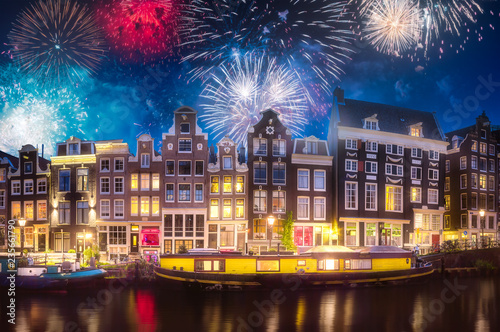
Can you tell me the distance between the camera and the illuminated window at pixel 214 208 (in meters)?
54.7

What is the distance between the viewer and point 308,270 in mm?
42938

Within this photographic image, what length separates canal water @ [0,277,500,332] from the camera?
31.3 meters

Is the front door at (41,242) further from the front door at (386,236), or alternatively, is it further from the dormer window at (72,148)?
the front door at (386,236)

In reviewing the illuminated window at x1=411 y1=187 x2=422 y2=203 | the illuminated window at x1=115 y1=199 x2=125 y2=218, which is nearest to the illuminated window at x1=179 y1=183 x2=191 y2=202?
the illuminated window at x1=115 y1=199 x2=125 y2=218

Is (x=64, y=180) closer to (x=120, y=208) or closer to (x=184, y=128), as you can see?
(x=120, y=208)

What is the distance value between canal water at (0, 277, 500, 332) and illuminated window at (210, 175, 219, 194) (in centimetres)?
1618

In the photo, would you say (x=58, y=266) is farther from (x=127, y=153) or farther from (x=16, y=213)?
(x=16, y=213)

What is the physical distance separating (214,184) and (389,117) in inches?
943

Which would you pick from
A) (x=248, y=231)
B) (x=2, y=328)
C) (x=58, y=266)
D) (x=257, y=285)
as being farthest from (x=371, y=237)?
(x=2, y=328)

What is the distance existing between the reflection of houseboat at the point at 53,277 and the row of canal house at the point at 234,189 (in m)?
11.6

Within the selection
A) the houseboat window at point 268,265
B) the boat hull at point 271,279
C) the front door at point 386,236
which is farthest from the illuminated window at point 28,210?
the front door at point 386,236

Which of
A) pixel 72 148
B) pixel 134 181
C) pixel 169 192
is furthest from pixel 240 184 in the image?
pixel 72 148

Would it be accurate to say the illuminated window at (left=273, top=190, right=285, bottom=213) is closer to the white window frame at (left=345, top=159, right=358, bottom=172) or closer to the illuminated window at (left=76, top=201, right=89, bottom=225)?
the white window frame at (left=345, top=159, right=358, bottom=172)

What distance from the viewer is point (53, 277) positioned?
40.8 meters
